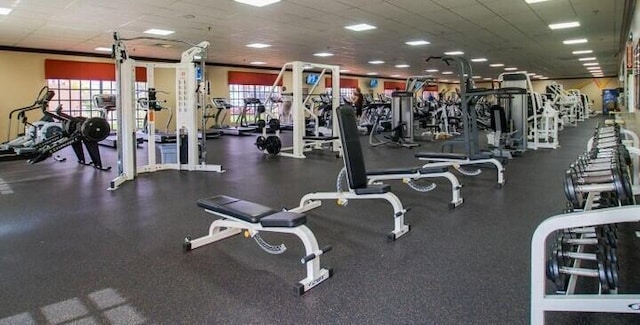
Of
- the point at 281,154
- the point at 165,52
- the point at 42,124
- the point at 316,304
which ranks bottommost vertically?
the point at 316,304

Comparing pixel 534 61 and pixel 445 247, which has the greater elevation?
pixel 534 61

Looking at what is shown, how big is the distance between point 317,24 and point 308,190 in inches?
169

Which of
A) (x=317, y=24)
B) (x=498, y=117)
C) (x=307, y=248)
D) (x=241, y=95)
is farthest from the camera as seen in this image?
(x=241, y=95)

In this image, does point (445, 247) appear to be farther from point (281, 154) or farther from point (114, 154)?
point (114, 154)

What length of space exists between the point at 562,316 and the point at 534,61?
16.5 metres

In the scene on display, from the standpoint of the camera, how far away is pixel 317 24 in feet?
26.7

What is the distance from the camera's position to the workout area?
82.0 inches

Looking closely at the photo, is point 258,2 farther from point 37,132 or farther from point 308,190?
point 37,132

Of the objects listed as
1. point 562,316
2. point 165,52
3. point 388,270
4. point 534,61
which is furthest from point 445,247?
point 534,61

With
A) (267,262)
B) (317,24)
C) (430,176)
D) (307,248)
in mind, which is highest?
(317,24)

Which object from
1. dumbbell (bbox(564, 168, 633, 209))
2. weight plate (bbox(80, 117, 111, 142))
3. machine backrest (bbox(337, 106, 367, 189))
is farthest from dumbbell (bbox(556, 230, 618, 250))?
weight plate (bbox(80, 117, 111, 142))

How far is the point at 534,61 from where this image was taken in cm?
1617

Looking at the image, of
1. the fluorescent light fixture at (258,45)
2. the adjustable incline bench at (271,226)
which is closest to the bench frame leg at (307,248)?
the adjustable incline bench at (271,226)

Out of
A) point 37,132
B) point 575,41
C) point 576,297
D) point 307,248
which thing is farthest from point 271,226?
point 575,41
